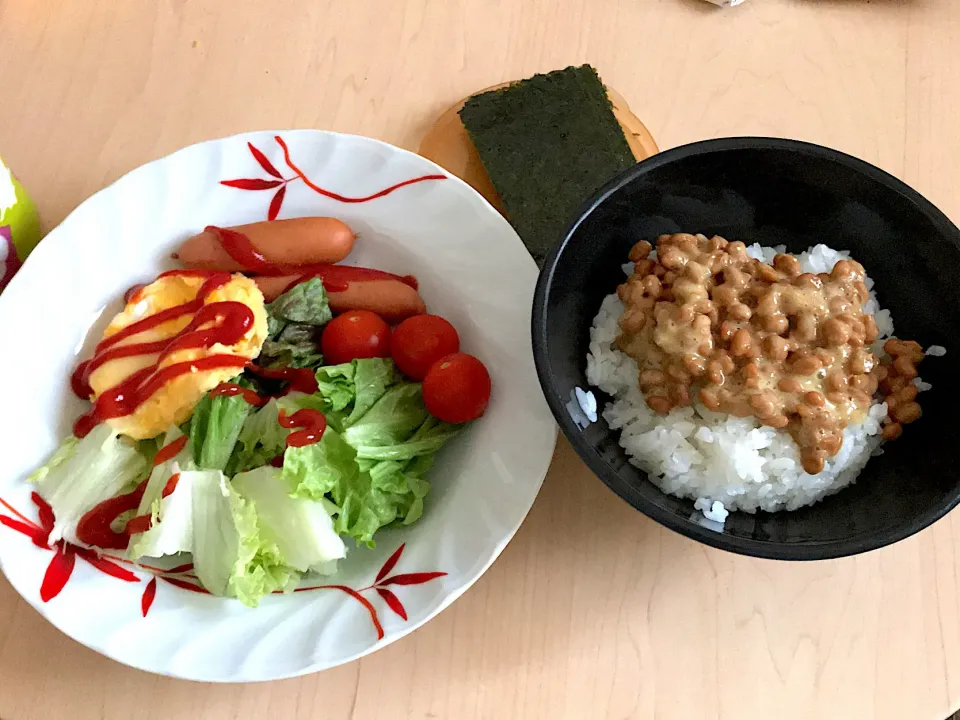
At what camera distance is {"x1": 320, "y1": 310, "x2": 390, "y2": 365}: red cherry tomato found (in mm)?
1213

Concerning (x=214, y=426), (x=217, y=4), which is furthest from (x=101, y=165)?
(x=214, y=426)

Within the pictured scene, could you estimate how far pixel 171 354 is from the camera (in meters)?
1.14

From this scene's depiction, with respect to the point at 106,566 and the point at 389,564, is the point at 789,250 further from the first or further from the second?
the point at 106,566

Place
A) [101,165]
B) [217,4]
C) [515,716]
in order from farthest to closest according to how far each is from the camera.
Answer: [217,4] → [101,165] → [515,716]

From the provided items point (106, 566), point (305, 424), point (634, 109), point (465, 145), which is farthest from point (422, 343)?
point (634, 109)

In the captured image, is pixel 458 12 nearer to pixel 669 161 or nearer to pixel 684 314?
pixel 669 161

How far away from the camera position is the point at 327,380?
45.6 inches

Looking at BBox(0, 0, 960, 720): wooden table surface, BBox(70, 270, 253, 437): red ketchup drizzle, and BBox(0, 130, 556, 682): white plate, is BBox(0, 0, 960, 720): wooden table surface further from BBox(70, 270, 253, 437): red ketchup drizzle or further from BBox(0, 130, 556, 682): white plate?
BBox(70, 270, 253, 437): red ketchup drizzle

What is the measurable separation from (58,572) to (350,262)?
25.1 inches

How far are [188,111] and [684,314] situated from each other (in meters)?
0.99

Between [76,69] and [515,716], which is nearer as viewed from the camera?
[515,716]

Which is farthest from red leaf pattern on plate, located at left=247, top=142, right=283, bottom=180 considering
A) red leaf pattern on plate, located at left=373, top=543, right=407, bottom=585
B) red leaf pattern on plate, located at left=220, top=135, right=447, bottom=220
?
red leaf pattern on plate, located at left=373, top=543, right=407, bottom=585

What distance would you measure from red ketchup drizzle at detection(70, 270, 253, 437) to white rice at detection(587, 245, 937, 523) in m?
0.55

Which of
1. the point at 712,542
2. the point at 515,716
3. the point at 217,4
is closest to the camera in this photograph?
the point at 712,542
